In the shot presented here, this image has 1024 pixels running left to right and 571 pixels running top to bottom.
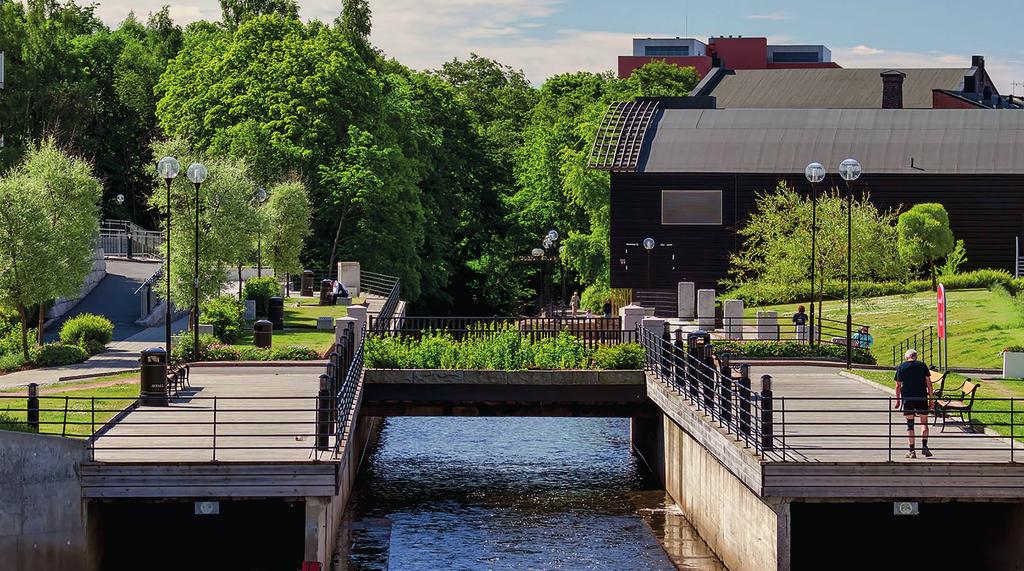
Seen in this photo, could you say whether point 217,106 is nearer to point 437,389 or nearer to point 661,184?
point 661,184

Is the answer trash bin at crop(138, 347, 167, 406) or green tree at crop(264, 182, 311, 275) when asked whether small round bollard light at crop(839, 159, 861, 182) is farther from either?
green tree at crop(264, 182, 311, 275)

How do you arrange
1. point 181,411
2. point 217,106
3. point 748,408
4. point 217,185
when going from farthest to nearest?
point 217,106 → point 217,185 → point 181,411 → point 748,408

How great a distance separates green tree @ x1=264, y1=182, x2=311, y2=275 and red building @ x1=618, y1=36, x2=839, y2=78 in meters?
82.1

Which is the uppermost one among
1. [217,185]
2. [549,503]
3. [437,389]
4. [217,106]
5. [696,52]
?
[696,52]

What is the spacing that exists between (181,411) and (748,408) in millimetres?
11536

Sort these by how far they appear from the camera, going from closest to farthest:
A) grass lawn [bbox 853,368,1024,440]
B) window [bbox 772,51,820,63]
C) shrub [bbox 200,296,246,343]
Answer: grass lawn [bbox 853,368,1024,440]
shrub [bbox 200,296,246,343]
window [bbox 772,51,820,63]

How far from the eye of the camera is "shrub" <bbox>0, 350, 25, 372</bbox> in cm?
4000

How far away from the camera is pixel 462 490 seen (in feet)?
123

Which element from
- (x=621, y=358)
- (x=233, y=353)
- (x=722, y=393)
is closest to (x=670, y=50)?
(x=233, y=353)

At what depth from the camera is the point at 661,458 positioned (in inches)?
1483

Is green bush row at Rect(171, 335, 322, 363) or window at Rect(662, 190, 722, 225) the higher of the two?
window at Rect(662, 190, 722, 225)

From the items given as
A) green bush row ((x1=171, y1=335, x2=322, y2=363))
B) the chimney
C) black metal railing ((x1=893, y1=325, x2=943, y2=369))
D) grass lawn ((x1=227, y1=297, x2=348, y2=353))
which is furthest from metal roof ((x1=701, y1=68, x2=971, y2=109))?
green bush row ((x1=171, y1=335, x2=322, y2=363))

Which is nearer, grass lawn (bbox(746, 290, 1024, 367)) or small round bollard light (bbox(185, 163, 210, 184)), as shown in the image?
small round bollard light (bbox(185, 163, 210, 184))

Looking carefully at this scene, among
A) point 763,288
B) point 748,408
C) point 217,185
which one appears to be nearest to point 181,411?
point 748,408
